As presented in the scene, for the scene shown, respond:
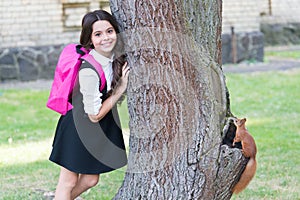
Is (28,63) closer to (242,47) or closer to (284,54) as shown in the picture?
(242,47)

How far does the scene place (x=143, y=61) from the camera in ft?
14.0

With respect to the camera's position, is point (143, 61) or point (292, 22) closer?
point (143, 61)

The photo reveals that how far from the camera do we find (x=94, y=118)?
4375 millimetres

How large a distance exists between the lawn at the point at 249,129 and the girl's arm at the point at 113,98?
0.96 ft

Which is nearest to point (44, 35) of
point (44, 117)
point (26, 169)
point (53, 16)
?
point (53, 16)

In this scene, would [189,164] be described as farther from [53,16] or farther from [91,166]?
[53,16]

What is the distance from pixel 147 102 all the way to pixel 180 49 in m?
0.39

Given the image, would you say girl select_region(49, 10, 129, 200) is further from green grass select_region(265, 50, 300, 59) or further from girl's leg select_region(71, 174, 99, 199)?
green grass select_region(265, 50, 300, 59)

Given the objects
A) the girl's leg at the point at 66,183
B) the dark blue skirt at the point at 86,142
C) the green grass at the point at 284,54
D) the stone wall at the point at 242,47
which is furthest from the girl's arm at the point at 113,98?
the green grass at the point at 284,54

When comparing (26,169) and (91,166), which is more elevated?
(91,166)

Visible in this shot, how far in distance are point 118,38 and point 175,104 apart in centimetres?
59

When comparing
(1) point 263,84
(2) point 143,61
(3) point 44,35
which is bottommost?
(1) point 263,84

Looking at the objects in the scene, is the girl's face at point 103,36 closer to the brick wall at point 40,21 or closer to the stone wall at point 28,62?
the stone wall at point 28,62

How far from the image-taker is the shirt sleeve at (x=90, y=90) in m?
4.28
